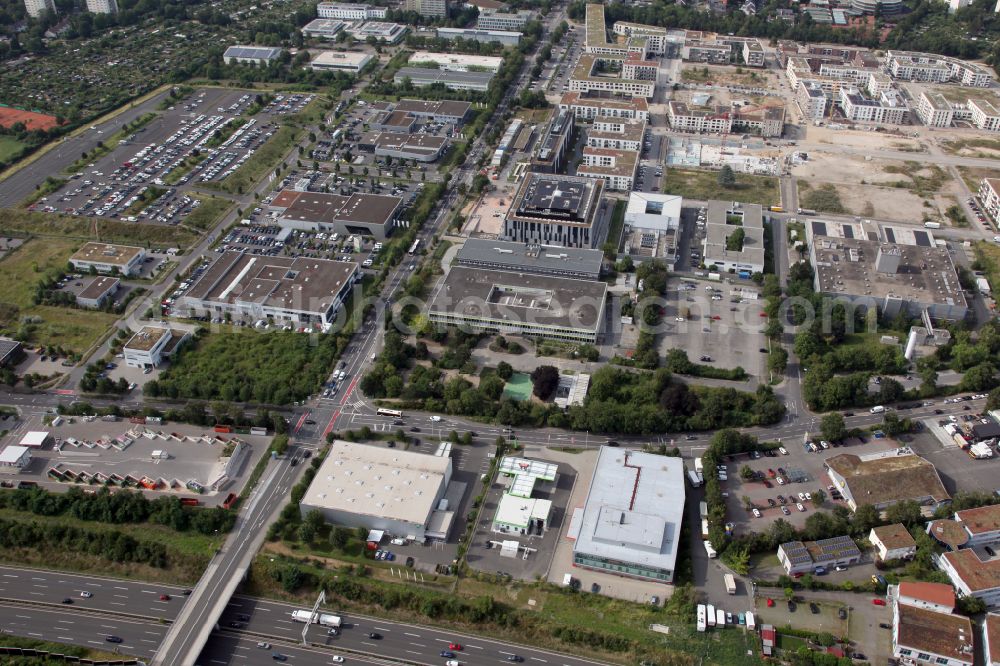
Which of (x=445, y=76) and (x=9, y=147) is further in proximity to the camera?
(x=445, y=76)

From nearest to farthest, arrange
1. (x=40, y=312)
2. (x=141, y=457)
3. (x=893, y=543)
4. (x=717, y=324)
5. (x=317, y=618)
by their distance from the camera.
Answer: (x=317, y=618)
(x=893, y=543)
(x=141, y=457)
(x=717, y=324)
(x=40, y=312)

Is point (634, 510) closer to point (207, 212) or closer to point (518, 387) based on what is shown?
point (518, 387)

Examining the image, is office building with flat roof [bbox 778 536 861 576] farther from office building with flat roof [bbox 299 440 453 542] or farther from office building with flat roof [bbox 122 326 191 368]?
office building with flat roof [bbox 122 326 191 368]

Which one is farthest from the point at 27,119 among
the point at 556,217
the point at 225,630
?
the point at 225,630

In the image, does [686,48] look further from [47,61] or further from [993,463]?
[47,61]

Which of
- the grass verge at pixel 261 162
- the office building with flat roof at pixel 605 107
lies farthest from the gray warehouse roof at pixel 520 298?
the office building with flat roof at pixel 605 107

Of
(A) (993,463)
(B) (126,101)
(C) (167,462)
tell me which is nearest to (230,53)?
(B) (126,101)
